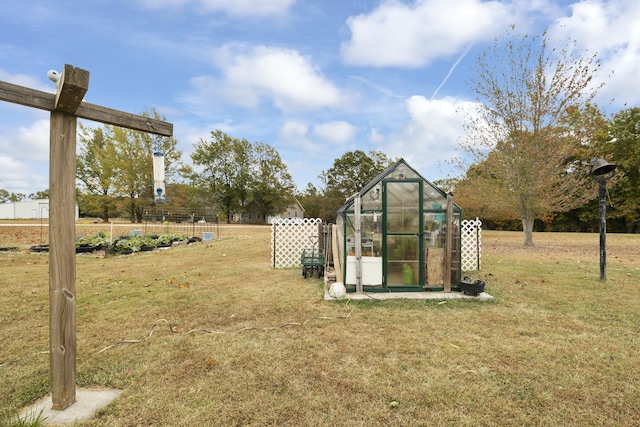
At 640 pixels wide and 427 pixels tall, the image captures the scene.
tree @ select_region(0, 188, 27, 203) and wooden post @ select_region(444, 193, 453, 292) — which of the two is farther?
tree @ select_region(0, 188, 27, 203)

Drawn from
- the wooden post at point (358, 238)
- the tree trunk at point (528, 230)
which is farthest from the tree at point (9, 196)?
the tree trunk at point (528, 230)

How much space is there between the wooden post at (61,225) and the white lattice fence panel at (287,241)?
248 inches

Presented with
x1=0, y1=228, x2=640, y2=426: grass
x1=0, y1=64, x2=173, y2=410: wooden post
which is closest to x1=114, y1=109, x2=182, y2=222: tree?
x1=0, y1=228, x2=640, y2=426: grass

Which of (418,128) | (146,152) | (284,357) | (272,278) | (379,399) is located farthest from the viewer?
(146,152)

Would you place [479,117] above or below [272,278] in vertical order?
above

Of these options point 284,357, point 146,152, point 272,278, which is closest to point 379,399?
point 284,357

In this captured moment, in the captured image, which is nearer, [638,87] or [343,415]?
[343,415]

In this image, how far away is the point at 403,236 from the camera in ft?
18.4

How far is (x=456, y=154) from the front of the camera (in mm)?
15961

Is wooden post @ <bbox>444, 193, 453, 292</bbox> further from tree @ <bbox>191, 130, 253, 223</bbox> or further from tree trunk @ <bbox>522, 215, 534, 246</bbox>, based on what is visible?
tree @ <bbox>191, 130, 253, 223</bbox>

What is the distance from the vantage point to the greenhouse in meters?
5.61

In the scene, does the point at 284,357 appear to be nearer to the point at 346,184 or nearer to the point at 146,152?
the point at 146,152

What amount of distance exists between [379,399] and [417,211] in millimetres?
3784

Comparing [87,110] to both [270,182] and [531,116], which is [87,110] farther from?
[270,182]
